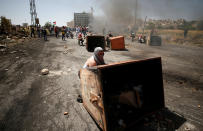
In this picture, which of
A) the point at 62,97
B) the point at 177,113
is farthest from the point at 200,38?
the point at 62,97

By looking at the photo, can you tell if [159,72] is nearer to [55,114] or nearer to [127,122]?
[127,122]

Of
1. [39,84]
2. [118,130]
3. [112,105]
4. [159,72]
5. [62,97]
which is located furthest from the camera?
[39,84]

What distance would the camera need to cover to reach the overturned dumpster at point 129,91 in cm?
247

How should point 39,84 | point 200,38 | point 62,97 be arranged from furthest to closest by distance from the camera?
point 200,38
point 39,84
point 62,97

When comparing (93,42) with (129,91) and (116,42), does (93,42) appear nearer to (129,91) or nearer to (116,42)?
(116,42)

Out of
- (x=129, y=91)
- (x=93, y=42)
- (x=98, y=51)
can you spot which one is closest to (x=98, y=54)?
(x=98, y=51)

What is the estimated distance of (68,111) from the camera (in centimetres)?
322

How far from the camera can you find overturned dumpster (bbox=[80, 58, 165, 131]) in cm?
247

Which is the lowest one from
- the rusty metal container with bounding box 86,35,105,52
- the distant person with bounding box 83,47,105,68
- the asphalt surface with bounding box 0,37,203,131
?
the asphalt surface with bounding box 0,37,203,131

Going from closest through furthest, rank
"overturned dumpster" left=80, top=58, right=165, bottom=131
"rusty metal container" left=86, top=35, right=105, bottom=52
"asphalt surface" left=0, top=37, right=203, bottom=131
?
"overturned dumpster" left=80, top=58, right=165, bottom=131 → "asphalt surface" left=0, top=37, right=203, bottom=131 → "rusty metal container" left=86, top=35, right=105, bottom=52

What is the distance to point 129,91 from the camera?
2.67 m

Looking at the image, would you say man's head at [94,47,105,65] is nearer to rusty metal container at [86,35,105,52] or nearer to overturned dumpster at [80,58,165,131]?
overturned dumpster at [80,58,165,131]

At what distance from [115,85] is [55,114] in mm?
1730

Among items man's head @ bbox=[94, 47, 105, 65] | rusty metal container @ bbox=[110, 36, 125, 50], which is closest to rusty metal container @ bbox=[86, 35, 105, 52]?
rusty metal container @ bbox=[110, 36, 125, 50]
